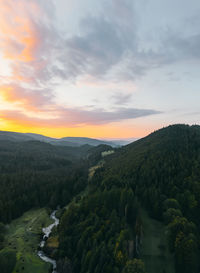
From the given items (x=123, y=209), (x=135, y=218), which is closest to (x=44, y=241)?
(x=123, y=209)

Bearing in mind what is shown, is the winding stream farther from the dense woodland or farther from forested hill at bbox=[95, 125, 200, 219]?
forested hill at bbox=[95, 125, 200, 219]

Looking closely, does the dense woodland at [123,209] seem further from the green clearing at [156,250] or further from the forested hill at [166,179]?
the green clearing at [156,250]

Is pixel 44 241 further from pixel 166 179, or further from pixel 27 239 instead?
pixel 166 179

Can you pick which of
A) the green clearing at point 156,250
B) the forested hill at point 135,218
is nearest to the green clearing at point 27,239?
the forested hill at point 135,218

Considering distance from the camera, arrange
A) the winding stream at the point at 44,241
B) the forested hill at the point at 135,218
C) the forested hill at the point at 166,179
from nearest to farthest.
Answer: the forested hill at the point at 135,218
the winding stream at the point at 44,241
the forested hill at the point at 166,179

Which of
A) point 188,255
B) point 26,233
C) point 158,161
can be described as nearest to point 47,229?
point 26,233

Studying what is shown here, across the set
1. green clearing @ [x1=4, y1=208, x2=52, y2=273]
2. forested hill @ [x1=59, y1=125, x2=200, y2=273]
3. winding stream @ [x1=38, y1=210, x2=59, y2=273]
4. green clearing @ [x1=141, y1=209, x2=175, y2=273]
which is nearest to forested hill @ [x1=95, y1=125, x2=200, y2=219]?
forested hill @ [x1=59, y1=125, x2=200, y2=273]
